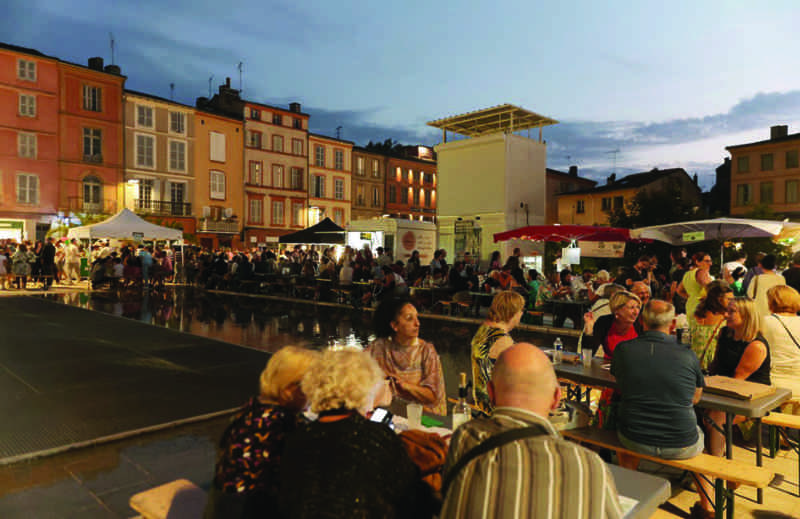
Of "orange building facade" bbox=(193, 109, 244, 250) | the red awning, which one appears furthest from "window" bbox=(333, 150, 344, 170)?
the red awning

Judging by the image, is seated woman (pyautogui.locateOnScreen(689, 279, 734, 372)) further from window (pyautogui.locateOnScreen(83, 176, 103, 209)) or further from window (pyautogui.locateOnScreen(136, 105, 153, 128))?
window (pyautogui.locateOnScreen(136, 105, 153, 128))

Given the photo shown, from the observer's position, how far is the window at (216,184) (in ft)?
132

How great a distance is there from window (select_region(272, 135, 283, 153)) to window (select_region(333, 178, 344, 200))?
20.3 feet

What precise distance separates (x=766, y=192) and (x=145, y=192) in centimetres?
4710

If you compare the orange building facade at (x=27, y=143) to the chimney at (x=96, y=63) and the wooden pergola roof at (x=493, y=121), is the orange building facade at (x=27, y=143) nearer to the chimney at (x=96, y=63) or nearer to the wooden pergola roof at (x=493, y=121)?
the chimney at (x=96, y=63)

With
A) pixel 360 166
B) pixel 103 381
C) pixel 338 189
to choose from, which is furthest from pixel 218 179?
pixel 103 381

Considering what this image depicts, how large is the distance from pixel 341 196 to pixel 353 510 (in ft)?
161

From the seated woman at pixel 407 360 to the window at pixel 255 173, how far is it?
4099 centimetres

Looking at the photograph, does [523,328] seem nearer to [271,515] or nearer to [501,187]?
[271,515]

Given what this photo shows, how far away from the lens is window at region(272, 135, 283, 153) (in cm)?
4456

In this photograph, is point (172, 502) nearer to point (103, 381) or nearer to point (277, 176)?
point (103, 381)

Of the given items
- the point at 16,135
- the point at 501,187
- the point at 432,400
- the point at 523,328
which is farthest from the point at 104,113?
the point at 432,400

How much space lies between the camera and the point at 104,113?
113 ft

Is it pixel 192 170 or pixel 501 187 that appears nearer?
pixel 501 187
